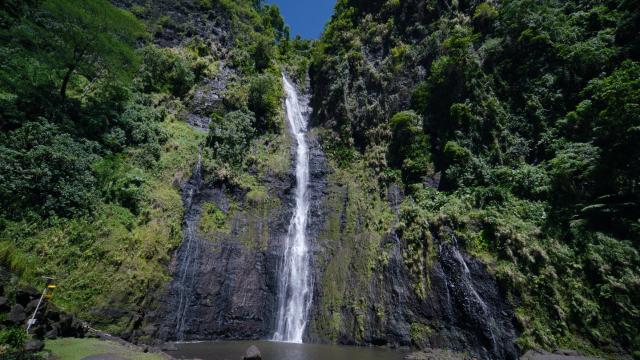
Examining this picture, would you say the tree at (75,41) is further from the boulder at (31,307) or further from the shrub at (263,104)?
the boulder at (31,307)

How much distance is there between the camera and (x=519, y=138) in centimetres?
2388

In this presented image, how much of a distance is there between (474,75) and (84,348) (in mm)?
27871

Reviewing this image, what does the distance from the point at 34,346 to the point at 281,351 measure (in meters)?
10.5

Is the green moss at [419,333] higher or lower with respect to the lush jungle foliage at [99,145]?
lower

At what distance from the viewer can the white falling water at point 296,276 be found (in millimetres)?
22156

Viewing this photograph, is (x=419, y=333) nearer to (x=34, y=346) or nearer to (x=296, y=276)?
(x=296, y=276)

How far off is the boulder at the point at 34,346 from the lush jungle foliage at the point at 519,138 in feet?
56.8

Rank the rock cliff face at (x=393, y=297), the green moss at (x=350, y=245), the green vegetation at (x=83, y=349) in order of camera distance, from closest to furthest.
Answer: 1. the green vegetation at (x=83, y=349)
2. the rock cliff face at (x=393, y=297)
3. the green moss at (x=350, y=245)

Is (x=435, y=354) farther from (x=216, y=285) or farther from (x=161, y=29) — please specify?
(x=161, y=29)

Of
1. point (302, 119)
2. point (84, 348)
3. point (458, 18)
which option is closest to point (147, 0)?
point (302, 119)

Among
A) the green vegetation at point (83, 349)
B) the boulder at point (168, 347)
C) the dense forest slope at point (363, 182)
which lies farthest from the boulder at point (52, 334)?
the boulder at point (168, 347)

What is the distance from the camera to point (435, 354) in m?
17.5

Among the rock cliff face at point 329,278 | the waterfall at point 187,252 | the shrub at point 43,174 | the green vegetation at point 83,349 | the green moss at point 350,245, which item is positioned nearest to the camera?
the green vegetation at point 83,349

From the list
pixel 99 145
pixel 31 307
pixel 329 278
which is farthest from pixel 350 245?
pixel 99 145
